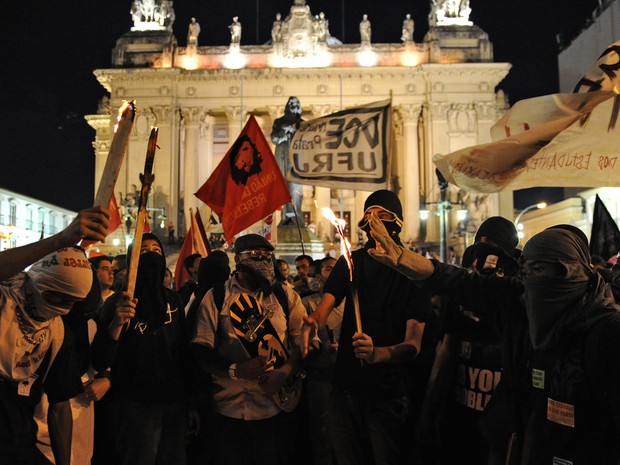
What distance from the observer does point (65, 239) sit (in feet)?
7.84

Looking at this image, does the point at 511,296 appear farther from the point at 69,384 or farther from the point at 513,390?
the point at 69,384

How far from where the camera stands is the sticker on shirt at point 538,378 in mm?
2570

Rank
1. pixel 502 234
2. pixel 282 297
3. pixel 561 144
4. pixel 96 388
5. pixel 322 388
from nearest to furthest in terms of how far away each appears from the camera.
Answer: pixel 96 388
pixel 282 297
pixel 502 234
pixel 561 144
pixel 322 388

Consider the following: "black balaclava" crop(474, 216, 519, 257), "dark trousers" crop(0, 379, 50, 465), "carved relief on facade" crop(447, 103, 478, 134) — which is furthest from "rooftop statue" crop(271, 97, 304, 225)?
"carved relief on facade" crop(447, 103, 478, 134)

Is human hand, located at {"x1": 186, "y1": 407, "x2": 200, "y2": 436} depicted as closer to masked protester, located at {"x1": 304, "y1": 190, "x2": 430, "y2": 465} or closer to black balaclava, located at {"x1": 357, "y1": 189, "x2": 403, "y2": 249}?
masked protester, located at {"x1": 304, "y1": 190, "x2": 430, "y2": 465}

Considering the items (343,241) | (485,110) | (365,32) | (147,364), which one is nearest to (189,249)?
(147,364)

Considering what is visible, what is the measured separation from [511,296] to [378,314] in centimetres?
113

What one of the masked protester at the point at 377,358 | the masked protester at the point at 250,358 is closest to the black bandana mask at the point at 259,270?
the masked protester at the point at 250,358

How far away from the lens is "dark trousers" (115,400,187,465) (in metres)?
3.99

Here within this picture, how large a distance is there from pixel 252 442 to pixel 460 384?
4.71ft

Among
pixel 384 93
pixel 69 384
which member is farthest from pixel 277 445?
pixel 384 93

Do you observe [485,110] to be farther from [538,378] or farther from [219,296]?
[538,378]

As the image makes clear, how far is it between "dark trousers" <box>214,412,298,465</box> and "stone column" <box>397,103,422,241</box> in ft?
118

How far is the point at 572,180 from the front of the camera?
475cm
